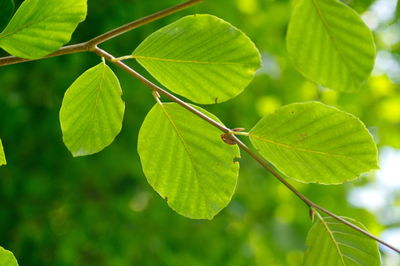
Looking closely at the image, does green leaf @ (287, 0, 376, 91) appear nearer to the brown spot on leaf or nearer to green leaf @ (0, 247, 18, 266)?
the brown spot on leaf

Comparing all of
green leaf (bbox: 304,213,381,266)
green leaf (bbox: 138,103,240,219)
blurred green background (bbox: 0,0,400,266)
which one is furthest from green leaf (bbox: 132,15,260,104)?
blurred green background (bbox: 0,0,400,266)

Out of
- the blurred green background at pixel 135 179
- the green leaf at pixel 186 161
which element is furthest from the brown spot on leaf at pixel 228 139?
the blurred green background at pixel 135 179

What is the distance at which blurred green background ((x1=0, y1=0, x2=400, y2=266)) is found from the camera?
163cm

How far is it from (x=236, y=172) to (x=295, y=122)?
66 mm

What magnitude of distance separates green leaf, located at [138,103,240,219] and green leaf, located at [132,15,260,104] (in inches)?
0.9

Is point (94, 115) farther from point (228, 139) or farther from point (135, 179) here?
point (135, 179)

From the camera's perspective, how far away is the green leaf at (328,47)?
463mm

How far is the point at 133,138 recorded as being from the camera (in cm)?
180

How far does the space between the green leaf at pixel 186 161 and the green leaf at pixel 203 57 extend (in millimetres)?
22

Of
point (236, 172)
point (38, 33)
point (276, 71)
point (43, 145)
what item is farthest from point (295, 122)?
point (43, 145)

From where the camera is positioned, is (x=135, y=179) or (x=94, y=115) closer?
(x=94, y=115)

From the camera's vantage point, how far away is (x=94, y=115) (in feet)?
1.53

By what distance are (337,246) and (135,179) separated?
1.64 meters

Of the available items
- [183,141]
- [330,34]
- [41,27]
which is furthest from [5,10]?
[330,34]
